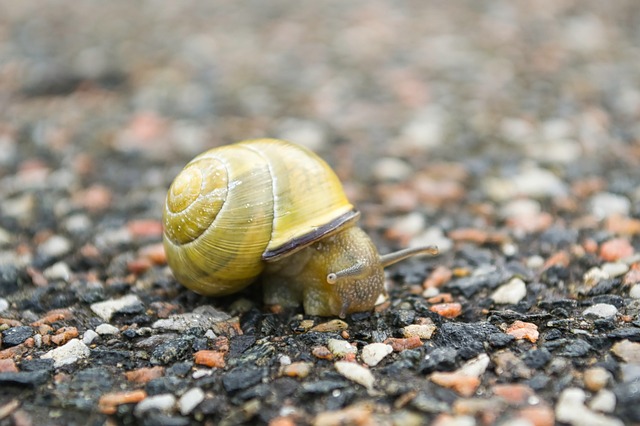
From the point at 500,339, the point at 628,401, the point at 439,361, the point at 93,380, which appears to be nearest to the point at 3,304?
the point at 93,380

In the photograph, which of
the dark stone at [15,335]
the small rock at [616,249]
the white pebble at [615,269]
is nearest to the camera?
the dark stone at [15,335]

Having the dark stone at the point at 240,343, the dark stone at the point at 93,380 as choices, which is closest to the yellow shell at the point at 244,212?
the dark stone at the point at 240,343

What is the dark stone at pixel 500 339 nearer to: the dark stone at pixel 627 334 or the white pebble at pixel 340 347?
the dark stone at pixel 627 334

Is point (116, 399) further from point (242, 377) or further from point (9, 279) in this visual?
point (9, 279)

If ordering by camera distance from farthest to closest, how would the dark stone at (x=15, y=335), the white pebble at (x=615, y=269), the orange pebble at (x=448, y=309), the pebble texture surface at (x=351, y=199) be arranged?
the white pebble at (x=615, y=269)
the orange pebble at (x=448, y=309)
the dark stone at (x=15, y=335)
the pebble texture surface at (x=351, y=199)

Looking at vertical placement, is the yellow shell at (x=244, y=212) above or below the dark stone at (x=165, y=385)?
above

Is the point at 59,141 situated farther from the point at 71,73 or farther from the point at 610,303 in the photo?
the point at 610,303
